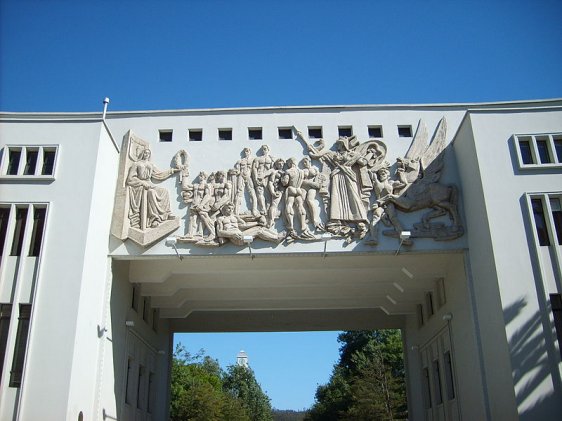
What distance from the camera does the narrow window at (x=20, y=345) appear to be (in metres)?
13.4

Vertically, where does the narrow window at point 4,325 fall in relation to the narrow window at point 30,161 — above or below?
below

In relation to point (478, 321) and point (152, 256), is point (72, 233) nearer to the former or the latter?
point (152, 256)

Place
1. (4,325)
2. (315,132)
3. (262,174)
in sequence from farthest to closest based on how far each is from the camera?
(315,132)
(262,174)
(4,325)

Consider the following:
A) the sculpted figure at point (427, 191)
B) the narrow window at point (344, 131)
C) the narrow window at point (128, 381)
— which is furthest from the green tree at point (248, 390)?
the sculpted figure at point (427, 191)

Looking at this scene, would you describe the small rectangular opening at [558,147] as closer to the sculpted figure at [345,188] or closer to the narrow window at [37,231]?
the sculpted figure at [345,188]

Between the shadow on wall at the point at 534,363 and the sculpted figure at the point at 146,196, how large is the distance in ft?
31.3

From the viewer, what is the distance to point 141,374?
65.8ft

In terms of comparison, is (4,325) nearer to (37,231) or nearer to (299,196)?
(37,231)

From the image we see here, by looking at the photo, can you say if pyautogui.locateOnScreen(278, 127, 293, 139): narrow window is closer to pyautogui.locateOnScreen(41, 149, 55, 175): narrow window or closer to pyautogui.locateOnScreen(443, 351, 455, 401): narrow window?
pyautogui.locateOnScreen(41, 149, 55, 175): narrow window

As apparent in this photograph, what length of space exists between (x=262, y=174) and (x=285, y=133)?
1.79 metres

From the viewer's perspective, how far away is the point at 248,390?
195ft

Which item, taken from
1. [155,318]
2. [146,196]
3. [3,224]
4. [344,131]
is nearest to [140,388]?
[155,318]

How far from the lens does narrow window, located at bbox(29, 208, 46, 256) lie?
14.9m

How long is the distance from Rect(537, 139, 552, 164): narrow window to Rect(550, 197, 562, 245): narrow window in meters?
1.09
